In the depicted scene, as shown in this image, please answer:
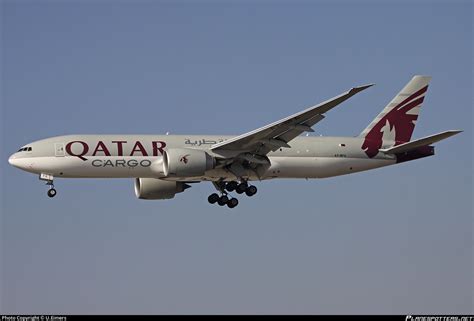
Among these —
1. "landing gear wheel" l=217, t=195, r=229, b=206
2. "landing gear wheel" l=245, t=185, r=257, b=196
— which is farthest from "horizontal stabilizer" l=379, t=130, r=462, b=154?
"landing gear wheel" l=217, t=195, r=229, b=206

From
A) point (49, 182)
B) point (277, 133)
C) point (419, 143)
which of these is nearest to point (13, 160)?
point (49, 182)

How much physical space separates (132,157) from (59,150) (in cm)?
341

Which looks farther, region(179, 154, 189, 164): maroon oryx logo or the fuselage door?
the fuselage door

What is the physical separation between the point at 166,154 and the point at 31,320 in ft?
45.1

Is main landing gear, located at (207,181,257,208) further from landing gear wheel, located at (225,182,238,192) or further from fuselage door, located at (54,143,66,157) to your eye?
fuselage door, located at (54,143,66,157)

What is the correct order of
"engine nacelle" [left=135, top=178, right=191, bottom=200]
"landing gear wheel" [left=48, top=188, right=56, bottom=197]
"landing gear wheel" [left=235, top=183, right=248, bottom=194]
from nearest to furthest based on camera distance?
"landing gear wheel" [left=48, top=188, right=56, bottom=197] → "landing gear wheel" [left=235, top=183, right=248, bottom=194] → "engine nacelle" [left=135, top=178, right=191, bottom=200]

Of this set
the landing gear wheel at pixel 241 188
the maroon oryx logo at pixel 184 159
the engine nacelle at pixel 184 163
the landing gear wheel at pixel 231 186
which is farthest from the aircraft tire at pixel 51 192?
the landing gear wheel at pixel 241 188

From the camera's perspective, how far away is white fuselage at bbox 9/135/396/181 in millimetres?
50219

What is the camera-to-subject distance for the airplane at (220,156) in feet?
163

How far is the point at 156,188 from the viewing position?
54812 mm

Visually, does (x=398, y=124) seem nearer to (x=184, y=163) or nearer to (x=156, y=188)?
(x=156, y=188)

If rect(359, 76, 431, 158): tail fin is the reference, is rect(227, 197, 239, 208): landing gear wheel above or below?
below

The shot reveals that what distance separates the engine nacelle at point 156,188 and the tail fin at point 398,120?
9791 mm

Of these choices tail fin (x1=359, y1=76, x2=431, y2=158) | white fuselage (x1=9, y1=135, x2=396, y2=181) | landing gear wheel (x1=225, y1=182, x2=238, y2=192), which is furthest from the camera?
tail fin (x1=359, y1=76, x2=431, y2=158)
